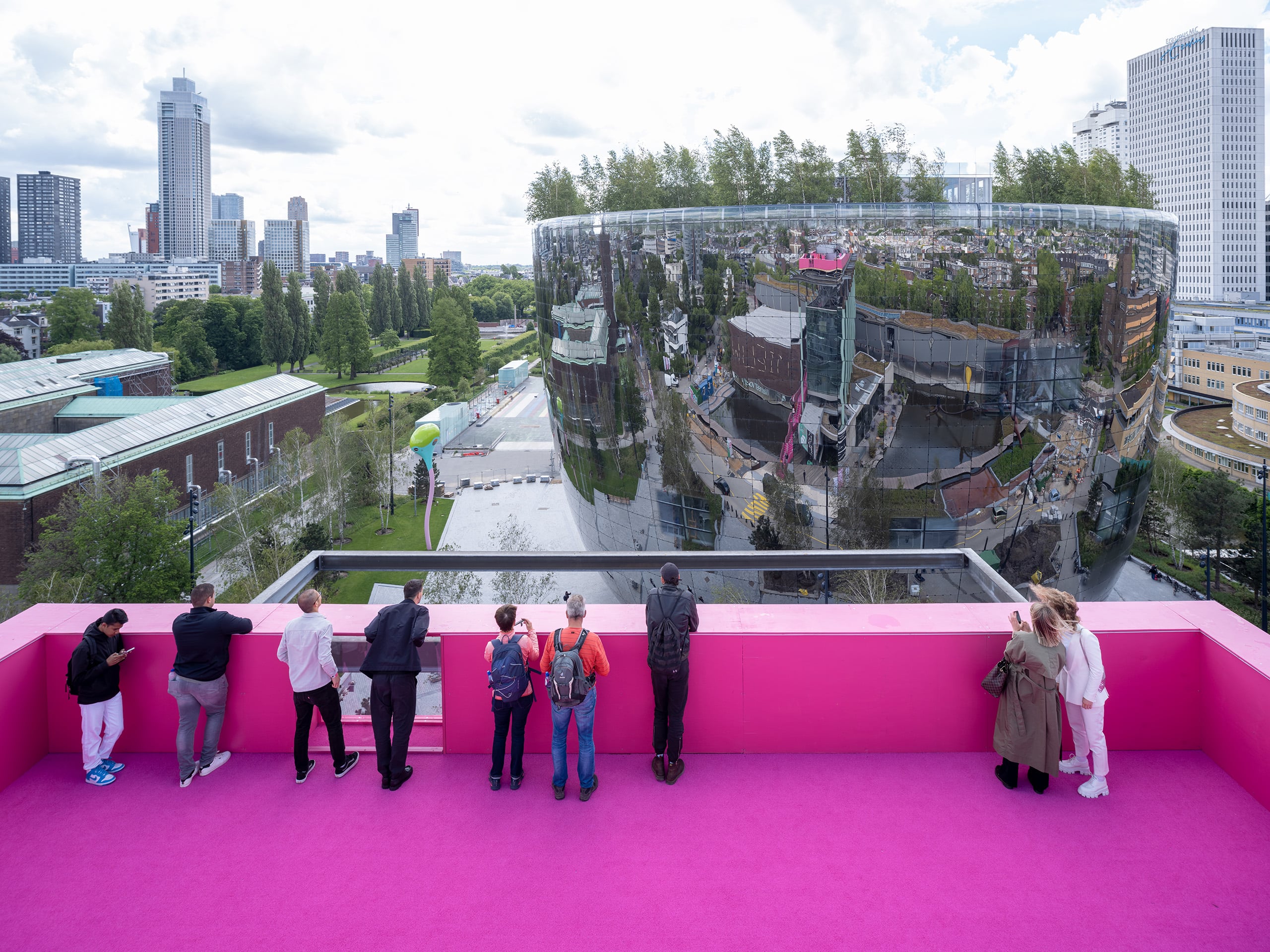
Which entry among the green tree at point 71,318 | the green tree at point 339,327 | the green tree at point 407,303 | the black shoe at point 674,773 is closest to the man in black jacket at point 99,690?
the black shoe at point 674,773

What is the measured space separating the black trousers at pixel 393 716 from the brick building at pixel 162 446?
1230 inches

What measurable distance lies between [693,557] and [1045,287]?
18.0 meters

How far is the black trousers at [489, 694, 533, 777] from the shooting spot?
5547mm

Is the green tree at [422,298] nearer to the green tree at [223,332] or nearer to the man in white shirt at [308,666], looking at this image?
the green tree at [223,332]

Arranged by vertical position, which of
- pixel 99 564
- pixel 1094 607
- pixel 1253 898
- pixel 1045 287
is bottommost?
pixel 99 564

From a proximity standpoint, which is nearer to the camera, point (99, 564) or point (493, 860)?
point (493, 860)

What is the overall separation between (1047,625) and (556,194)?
3800cm

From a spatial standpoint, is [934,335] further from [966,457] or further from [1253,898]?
[1253,898]

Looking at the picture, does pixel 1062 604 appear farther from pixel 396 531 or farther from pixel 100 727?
pixel 396 531

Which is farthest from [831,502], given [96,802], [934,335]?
[96,802]

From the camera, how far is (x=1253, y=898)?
177 inches

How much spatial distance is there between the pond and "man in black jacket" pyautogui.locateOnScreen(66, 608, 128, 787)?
73.9m

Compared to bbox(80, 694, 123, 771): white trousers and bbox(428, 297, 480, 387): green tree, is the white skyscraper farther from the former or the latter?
bbox(80, 694, 123, 771): white trousers

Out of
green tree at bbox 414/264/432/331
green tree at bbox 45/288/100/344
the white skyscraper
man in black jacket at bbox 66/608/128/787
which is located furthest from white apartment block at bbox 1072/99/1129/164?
man in black jacket at bbox 66/608/128/787
